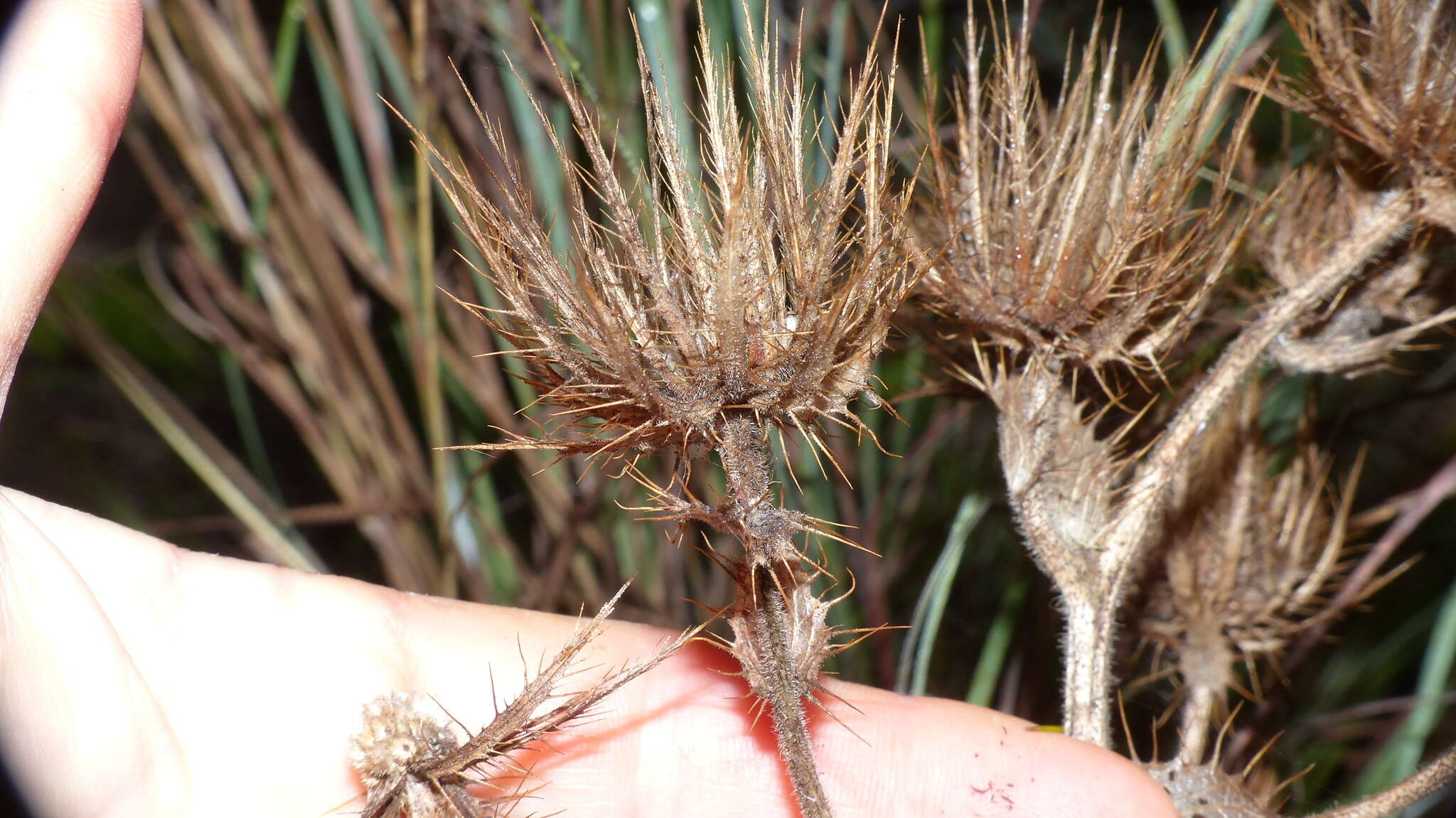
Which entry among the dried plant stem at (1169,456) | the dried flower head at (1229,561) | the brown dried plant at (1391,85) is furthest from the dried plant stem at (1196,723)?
the brown dried plant at (1391,85)

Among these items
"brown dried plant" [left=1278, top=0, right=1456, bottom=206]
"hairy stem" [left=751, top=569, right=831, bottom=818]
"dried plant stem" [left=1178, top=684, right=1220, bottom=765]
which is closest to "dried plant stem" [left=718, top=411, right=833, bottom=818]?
"hairy stem" [left=751, top=569, right=831, bottom=818]

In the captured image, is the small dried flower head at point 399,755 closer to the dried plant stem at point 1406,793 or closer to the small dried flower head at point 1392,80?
the dried plant stem at point 1406,793

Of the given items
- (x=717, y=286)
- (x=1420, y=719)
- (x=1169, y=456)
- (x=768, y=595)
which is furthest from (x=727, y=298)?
(x=1420, y=719)

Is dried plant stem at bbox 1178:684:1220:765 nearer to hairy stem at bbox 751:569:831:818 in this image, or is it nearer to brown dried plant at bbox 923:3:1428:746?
brown dried plant at bbox 923:3:1428:746

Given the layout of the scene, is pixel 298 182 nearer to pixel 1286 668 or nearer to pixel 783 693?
pixel 783 693

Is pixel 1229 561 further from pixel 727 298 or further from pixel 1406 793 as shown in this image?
pixel 727 298

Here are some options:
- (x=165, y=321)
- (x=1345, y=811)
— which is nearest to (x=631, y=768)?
(x=1345, y=811)
